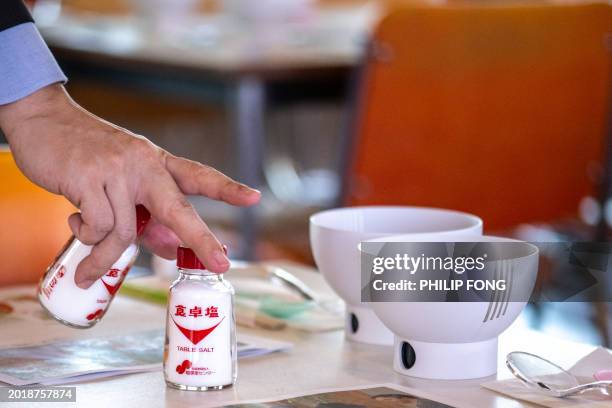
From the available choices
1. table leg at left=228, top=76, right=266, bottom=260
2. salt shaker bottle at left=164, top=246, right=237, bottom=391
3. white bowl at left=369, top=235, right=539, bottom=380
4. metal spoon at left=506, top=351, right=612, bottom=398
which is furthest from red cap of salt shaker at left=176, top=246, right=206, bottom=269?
table leg at left=228, top=76, right=266, bottom=260

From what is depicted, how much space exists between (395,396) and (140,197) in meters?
0.26

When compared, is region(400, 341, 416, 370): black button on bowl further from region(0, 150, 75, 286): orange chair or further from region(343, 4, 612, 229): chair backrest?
region(343, 4, 612, 229): chair backrest

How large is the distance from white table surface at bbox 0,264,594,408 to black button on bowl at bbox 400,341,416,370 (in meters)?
0.01

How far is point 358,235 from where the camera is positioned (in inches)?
38.4

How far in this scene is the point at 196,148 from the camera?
5090mm

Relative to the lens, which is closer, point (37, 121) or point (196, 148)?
point (37, 121)

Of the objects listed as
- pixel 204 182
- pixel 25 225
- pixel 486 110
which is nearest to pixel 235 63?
pixel 486 110

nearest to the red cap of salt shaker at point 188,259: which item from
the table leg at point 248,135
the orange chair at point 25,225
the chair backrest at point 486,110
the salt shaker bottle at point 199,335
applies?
the salt shaker bottle at point 199,335

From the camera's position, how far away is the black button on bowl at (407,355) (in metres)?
0.91

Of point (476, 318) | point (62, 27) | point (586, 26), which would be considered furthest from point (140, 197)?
point (62, 27)

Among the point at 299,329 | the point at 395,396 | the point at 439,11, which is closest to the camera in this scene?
the point at 395,396

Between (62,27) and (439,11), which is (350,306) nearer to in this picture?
(439,11)

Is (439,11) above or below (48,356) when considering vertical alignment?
above

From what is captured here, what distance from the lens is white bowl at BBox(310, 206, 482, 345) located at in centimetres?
99
